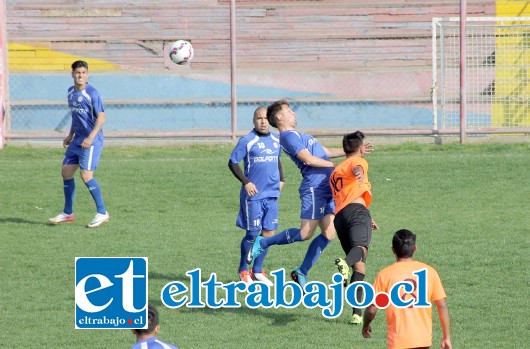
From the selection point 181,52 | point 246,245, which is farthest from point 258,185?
point 181,52

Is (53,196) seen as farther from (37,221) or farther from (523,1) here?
(523,1)

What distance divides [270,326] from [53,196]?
7335 millimetres

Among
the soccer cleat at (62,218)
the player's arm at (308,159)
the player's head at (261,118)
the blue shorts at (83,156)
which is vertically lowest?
the soccer cleat at (62,218)

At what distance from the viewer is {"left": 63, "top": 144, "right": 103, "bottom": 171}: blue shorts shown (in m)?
13.8

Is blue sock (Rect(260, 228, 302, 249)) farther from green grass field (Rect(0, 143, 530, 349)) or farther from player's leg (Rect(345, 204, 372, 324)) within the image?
player's leg (Rect(345, 204, 372, 324))

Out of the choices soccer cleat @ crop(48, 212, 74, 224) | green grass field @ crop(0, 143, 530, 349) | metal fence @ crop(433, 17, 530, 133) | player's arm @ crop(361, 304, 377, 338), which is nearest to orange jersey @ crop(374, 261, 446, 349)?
player's arm @ crop(361, 304, 377, 338)

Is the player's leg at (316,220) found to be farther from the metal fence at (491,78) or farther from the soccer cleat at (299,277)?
the metal fence at (491,78)

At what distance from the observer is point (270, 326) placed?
9320 mm

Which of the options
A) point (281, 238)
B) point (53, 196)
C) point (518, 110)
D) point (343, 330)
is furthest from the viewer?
point (518, 110)

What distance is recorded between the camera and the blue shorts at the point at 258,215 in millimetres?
10641

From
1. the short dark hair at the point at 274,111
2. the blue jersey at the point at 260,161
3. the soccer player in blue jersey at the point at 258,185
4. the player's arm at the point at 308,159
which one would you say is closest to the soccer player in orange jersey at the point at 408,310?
the player's arm at the point at 308,159

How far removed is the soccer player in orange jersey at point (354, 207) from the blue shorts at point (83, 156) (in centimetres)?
534

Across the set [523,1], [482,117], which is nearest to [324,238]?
[482,117]

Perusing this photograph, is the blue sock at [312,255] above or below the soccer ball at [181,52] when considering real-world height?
below
